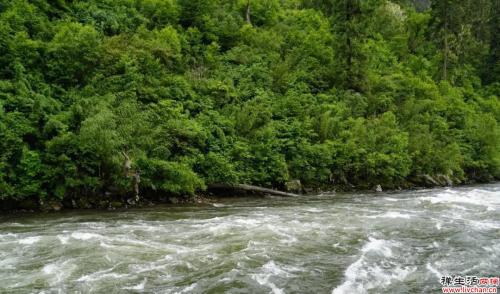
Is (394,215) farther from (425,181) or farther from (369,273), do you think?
(425,181)

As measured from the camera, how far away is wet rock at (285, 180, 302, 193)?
68.7ft

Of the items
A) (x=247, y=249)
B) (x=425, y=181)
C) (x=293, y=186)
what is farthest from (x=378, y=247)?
(x=425, y=181)

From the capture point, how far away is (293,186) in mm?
21125

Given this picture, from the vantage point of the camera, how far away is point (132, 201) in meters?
16.7

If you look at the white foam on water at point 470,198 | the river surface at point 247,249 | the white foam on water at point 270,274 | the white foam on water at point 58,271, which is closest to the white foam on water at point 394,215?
the river surface at point 247,249

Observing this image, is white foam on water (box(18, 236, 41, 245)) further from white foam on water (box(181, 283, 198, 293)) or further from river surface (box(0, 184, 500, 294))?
white foam on water (box(181, 283, 198, 293))

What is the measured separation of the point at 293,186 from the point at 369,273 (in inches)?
491

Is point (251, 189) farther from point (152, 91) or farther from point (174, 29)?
point (174, 29)

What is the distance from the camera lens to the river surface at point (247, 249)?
807 cm

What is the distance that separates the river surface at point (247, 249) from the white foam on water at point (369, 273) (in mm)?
22

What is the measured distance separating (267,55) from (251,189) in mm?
12664

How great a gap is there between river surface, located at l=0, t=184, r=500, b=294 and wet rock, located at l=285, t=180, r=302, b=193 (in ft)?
16.2

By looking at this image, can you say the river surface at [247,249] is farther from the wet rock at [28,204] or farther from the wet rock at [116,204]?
the wet rock at [116,204]

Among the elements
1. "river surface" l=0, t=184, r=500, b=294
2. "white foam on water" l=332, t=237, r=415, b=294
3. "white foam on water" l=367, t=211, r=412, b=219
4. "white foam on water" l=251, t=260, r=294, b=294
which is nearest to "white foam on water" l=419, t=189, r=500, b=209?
"river surface" l=0, t=184, r=500, b=294
